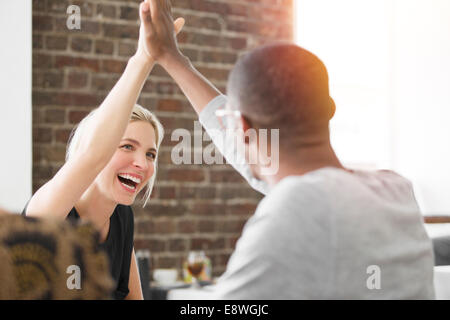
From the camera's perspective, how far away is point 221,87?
10.7 ft

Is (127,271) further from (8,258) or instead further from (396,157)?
(396,157)

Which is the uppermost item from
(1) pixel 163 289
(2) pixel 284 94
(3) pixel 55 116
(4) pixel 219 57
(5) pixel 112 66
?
(4) pixel 219 57

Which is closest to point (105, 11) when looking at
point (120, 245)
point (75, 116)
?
point (75, 116)

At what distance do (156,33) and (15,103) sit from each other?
1.72m

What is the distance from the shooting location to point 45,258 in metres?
0.41

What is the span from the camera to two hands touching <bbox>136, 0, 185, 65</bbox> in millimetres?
1005

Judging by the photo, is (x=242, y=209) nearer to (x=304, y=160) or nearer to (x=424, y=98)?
(x=424, y=98)

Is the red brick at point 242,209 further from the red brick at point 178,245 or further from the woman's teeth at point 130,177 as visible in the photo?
the woman's teeth at point 130,177

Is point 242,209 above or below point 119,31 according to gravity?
below

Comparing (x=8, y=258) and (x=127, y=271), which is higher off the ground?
(x=8, y=258)

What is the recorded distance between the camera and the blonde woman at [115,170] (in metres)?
1.03

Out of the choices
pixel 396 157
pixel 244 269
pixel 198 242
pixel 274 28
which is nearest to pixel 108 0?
pixel 274 28

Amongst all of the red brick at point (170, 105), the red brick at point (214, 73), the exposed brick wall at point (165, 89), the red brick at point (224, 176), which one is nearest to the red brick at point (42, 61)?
the exposed brick wall at point (165, 89)

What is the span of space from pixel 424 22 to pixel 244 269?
3.66 m
